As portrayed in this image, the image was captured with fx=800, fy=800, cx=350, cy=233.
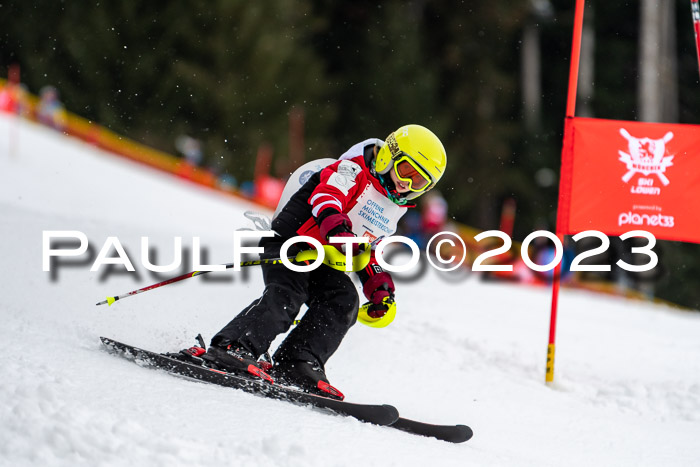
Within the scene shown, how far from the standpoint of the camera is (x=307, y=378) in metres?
3.88

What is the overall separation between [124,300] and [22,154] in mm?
12116

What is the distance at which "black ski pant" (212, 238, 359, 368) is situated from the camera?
3852mm

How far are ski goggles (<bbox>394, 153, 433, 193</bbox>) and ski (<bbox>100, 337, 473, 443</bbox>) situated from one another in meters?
1.15

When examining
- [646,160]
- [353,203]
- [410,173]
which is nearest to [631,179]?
[646,160]

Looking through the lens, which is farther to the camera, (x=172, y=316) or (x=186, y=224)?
(x=186, y=224)

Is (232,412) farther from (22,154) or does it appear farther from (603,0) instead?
(603,0)

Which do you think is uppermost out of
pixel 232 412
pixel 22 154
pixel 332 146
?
pixel 332 146

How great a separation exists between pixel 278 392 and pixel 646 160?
3.30m

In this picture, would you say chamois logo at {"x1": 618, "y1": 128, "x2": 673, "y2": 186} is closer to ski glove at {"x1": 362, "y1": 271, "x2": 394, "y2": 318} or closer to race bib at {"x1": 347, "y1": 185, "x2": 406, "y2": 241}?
race bib at {"x1": 347, "y1": 185, "x2": 406, "y2": 241}

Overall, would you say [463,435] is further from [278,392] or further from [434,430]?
[278,392]

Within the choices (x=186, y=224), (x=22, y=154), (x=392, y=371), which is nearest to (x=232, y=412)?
(x=392, y=371)

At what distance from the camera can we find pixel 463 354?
5840 mm

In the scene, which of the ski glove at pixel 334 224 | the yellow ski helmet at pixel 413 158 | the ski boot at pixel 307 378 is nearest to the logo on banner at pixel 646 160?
→ the yellow ski helmet at pixel 413 158

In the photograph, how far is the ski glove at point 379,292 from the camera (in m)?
4.08
